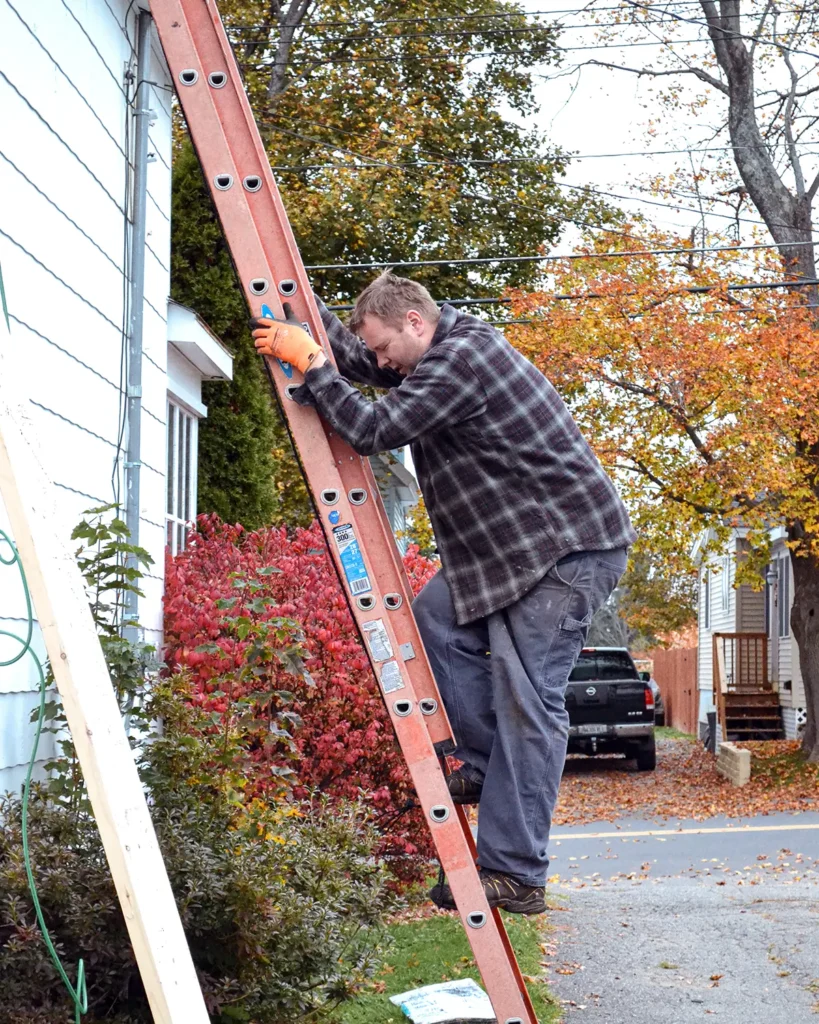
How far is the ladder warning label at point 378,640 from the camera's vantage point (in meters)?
3.70

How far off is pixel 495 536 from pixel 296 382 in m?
0.75

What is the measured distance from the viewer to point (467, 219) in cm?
2325

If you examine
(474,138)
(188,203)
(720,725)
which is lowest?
(720,725)

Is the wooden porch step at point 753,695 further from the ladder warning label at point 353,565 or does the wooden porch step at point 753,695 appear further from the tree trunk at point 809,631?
the ladder warning label at point 353,565

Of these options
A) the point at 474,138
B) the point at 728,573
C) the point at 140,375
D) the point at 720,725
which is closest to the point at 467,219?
the point at 474,138

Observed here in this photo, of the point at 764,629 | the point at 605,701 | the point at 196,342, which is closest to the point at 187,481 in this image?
the point at 196,342

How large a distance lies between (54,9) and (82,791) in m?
3.06

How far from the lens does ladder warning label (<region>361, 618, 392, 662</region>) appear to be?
3.70 m

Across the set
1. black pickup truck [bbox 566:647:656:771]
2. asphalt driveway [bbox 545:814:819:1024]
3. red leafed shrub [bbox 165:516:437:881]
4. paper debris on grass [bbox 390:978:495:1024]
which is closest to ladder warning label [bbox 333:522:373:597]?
paper debris on grass [bbox 390:978:495:1024]

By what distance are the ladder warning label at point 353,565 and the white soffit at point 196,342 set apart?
4.56 meters

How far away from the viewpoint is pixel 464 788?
385 cm

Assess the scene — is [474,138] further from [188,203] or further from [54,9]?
[54,9]

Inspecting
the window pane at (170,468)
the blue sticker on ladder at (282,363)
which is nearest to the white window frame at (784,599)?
the window pane at (170,468)

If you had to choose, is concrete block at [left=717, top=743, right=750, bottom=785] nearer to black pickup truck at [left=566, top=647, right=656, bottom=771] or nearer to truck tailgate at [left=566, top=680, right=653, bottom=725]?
black pickup truck at [left=566, top=647, right=656, bottom=771]
